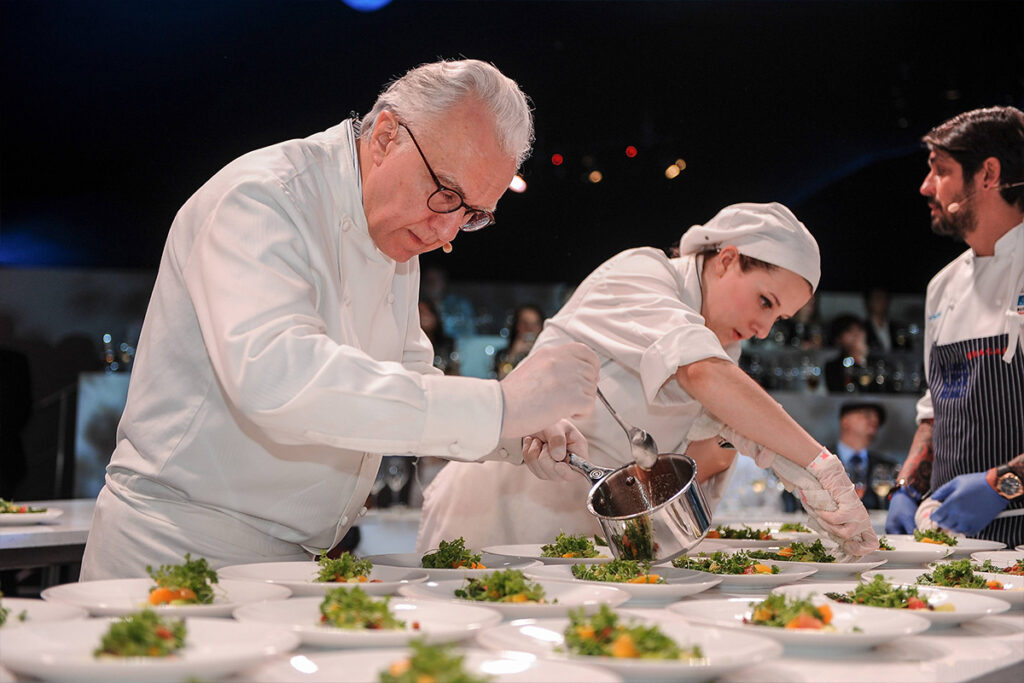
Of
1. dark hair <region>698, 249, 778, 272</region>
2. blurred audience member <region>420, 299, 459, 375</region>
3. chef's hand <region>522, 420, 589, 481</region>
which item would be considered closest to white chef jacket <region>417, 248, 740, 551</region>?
dark hair <region>698, 249, 778, 272</region>

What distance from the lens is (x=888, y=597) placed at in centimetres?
131

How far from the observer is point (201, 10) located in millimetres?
5012

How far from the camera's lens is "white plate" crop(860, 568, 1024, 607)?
144 centimetres

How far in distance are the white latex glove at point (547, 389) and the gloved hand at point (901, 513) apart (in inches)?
64.6

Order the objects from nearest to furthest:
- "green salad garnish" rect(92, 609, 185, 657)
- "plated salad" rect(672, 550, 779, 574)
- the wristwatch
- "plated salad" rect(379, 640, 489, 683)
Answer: "plated salad" rect(379, 640, 489, 683), "green salad garnish" rect(92, 609, 185, 657), "plated salad" rect(672, 550, 779, 574), the wristwatch

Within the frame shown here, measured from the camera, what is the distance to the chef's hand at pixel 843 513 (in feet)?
6.05

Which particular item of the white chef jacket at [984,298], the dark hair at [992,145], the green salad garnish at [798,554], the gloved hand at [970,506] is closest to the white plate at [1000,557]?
the green salad garnish at [798,554]

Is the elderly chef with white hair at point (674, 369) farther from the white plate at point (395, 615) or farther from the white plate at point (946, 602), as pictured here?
the white plate at point (395, 615)

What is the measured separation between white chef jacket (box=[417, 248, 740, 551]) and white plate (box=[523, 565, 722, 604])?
0.56 m

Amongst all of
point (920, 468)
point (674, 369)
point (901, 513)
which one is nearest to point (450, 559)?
point (674, 369)

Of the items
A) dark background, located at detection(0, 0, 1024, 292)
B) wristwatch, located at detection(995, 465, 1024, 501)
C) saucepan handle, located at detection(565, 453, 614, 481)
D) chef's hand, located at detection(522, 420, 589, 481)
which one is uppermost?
dark background, located at detection(0, 0, 1024, 292)

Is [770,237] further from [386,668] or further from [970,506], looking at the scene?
[386,668]

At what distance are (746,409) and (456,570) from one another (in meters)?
0.76

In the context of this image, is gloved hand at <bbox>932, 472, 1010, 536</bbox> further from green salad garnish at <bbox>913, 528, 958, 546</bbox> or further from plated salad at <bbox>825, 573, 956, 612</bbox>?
plated salad at <bbox>825, 573, 956, 612</bbox>
